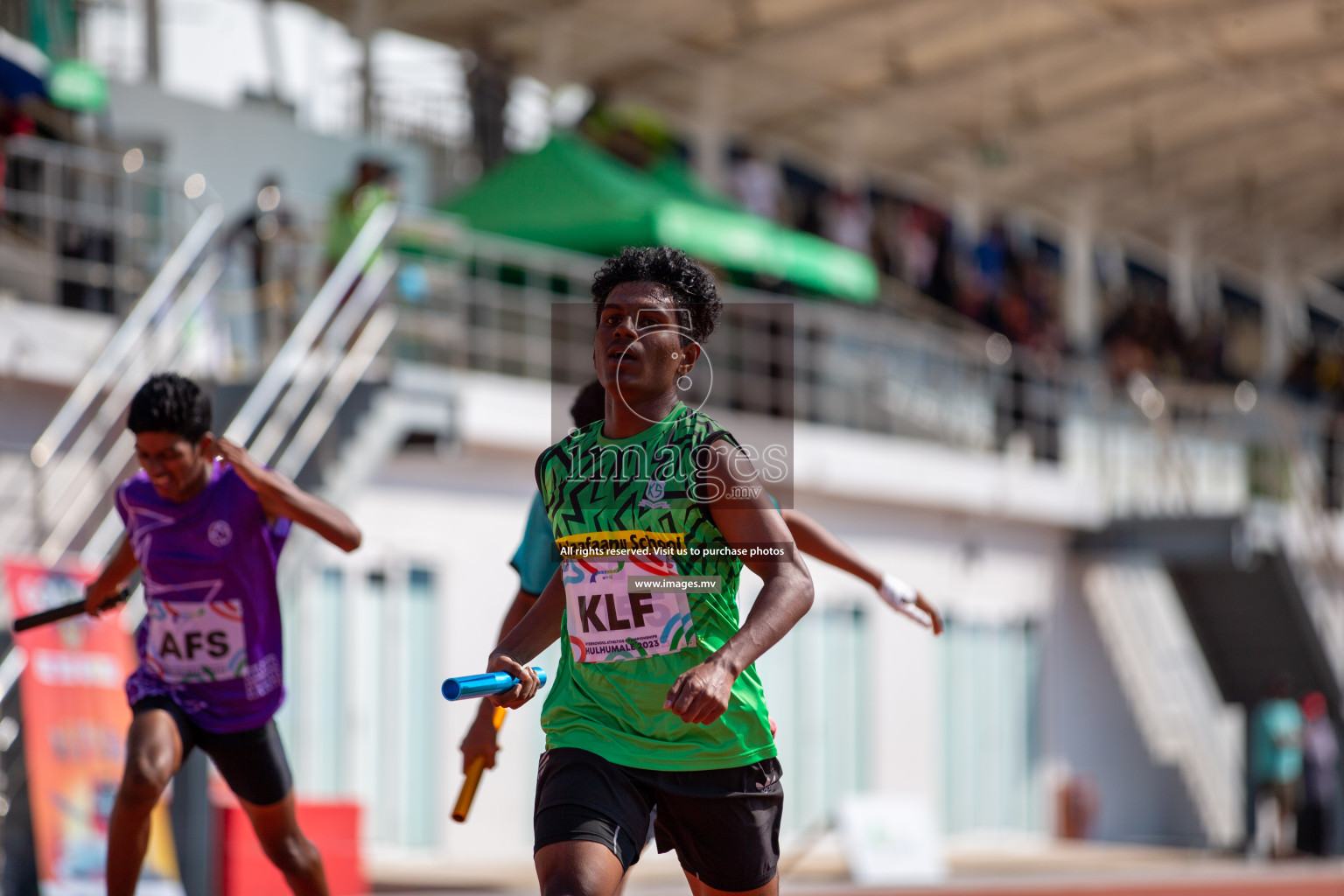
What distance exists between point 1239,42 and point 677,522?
19699mm

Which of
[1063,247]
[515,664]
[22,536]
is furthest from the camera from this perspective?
[1063,247]

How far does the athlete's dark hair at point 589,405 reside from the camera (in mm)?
6008

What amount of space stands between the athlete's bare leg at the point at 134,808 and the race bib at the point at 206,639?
0.96ft

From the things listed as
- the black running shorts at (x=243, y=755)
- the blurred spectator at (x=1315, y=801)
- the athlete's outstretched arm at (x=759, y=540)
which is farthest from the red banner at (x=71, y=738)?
the blurred spectator at (x=1315, y=801)

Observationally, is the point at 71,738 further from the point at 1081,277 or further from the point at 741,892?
the point at 1081,277

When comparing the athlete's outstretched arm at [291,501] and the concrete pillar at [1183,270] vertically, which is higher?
the concrete pillar at [1183,270]

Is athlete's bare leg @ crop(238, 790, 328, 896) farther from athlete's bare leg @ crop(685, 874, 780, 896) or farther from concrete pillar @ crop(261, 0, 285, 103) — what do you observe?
concrete pillar @ crop(261, 0, 285, 103)

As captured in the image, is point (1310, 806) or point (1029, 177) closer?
point (1310, 806)

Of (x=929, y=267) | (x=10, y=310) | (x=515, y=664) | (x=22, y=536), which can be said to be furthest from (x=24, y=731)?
(x=929, y=267)

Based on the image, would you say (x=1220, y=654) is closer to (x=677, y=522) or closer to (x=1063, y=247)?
(x=1063, y=247)

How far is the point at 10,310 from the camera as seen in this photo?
1157 centimetres

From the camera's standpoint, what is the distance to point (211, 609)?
604 centimetres

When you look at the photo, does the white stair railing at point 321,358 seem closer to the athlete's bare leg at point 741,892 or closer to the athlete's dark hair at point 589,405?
the athlete's dark hair at point 589,405

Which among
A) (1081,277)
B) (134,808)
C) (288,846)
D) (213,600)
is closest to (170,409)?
(213,600)
